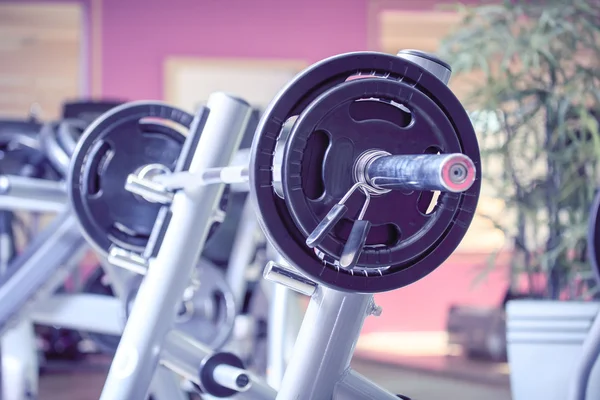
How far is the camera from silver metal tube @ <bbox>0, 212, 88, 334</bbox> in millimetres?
1668

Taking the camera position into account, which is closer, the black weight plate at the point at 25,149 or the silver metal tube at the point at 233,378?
the silver metal tube at the point at 233,378

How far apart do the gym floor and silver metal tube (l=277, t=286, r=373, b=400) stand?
199 cm

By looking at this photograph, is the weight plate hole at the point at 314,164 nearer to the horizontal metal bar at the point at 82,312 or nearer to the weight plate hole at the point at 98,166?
the weight plate hole at the point at 98,166

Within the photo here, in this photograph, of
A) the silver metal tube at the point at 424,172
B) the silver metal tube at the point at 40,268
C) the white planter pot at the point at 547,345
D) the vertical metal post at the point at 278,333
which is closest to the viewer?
the silver metal tube at the point at 424,172

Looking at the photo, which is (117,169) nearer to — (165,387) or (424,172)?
(165,387)

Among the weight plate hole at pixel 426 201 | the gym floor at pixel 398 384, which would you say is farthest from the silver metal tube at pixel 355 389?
the gym floor at pixel 398 384

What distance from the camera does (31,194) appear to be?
179 centimetres

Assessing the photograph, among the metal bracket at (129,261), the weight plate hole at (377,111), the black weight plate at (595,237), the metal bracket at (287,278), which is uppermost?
the weight plate hole at (377,111)

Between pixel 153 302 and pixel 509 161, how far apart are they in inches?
49.8

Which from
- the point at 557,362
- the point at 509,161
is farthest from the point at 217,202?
the point at 509,161

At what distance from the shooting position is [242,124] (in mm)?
1196

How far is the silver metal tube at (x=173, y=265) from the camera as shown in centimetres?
107

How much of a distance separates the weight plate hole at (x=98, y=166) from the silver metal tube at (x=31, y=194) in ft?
1.64

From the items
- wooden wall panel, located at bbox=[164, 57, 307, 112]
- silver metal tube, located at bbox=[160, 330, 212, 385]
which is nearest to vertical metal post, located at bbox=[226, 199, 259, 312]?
silver metal tube, located at bbox=[160, 330, 212, 385]
